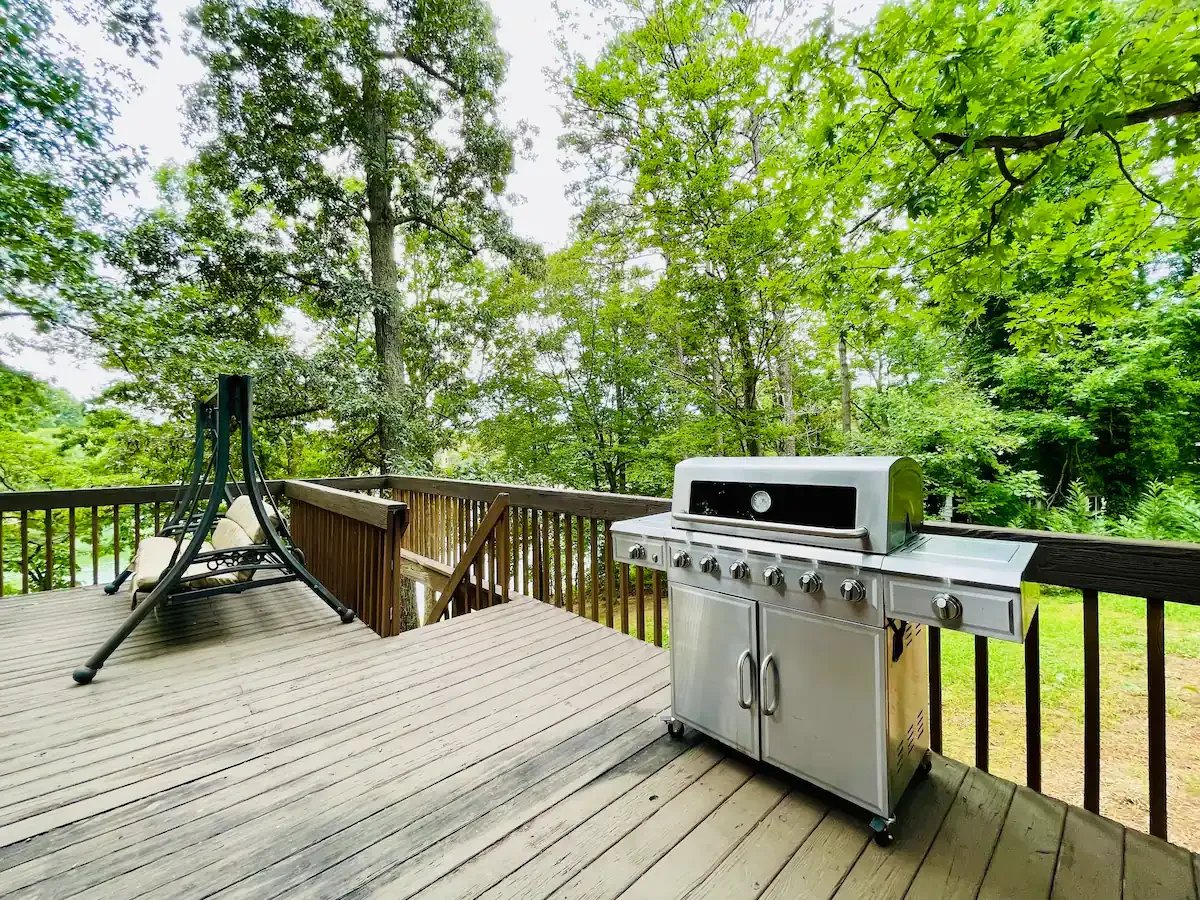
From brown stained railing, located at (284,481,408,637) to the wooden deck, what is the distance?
19.9 inches

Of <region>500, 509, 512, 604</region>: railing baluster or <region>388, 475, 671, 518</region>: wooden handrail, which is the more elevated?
<region>388, 475, 671, 518</region>: wooden handrail

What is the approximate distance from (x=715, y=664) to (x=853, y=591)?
624 mm

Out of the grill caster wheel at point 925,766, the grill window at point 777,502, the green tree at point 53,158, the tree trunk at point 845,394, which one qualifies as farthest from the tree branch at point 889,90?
the green tree at point 53,158

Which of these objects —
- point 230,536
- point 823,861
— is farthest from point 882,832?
point 230,536

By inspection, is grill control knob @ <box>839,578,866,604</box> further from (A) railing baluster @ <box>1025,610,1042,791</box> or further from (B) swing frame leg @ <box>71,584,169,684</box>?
(B) swing frame leg @ <box>71,584,169,684</box>

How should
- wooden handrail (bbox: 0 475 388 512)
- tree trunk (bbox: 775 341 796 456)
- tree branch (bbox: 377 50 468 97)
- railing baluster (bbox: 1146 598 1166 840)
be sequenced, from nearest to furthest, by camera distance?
railing baluster (bbox: 1146 598 1166 840) < wooden handrail (bbox: 0 475 388 512) < tree trunk (bbox: 775 341 796 456) < tree branch (bbox: 377 50 468 97)

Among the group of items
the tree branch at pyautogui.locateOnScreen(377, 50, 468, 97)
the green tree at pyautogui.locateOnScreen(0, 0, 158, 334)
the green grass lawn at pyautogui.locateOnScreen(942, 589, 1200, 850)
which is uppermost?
the tree branch at pyautogui.locateOnScreen(377, 50, 468, 97)

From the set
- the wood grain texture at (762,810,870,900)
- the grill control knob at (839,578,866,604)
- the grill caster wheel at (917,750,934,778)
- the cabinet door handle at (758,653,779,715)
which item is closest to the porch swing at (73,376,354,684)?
the cabinet door handle at (758,653,779,715)

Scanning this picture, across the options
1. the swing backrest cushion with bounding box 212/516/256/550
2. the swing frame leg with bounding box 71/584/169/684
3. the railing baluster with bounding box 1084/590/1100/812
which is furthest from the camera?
the swing backrest cushion with bounding box 212/516/256/550

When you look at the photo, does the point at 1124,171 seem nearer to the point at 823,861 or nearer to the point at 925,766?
the point at 925,766

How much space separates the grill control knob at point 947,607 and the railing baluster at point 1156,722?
707 millimetres

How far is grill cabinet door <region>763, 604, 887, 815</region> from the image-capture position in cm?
138

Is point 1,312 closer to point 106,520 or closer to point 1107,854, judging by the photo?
point 106,520

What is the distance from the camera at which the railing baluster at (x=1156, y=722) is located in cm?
137
